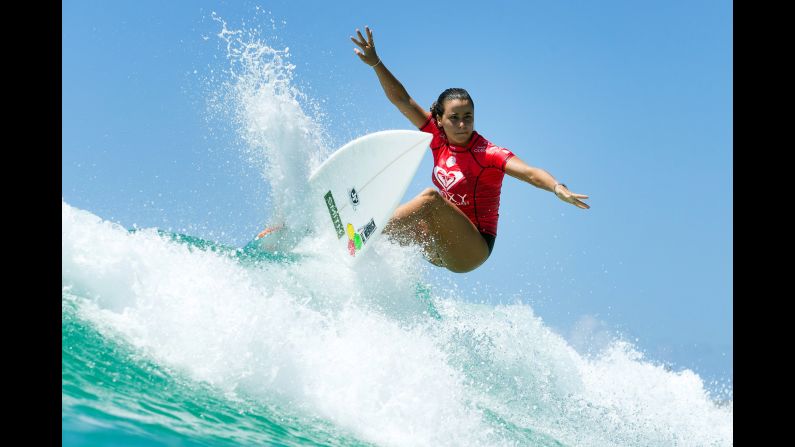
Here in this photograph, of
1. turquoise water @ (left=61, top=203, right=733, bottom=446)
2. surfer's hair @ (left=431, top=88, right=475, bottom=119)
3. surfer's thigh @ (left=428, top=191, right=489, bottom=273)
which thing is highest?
surfer's hair @ (left=431, top=88, right=475, bottom=119)

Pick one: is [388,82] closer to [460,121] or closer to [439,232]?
[460,121]

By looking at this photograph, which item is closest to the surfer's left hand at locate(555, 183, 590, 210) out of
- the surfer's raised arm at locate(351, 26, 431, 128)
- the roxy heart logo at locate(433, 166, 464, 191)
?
the roxy heart logo at locate(433, 166, 464, 191)

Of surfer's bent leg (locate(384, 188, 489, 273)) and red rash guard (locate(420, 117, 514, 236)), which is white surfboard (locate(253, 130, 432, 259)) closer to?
surfer's bent leg (locate(384, 188, 489, 273))

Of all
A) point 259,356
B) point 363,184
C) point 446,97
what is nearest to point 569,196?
point 446,97

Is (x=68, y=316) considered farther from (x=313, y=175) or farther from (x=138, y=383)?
(x=313, y=175)

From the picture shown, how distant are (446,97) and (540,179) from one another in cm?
139

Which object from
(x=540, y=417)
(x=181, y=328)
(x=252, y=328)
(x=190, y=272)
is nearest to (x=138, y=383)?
(x=181, y=328)

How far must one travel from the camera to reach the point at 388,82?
20.3 feet

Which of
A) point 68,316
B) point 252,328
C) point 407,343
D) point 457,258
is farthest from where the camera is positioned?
point 457,258

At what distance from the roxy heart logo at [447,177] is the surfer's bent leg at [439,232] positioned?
343mm

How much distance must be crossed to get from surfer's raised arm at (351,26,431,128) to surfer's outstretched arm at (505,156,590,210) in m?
1.18

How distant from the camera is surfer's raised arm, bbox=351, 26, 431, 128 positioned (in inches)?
240
